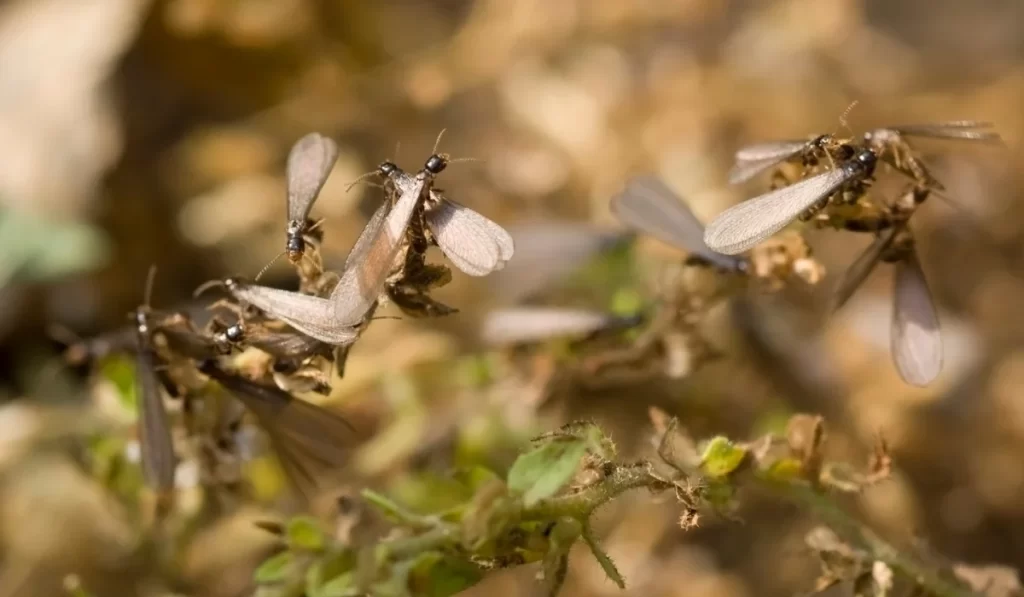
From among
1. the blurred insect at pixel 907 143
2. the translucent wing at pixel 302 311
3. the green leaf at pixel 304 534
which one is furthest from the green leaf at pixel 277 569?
the blurred insect at pixel 907 143

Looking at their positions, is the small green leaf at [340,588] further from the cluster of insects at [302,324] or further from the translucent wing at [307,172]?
the translucent wing at [307,172]

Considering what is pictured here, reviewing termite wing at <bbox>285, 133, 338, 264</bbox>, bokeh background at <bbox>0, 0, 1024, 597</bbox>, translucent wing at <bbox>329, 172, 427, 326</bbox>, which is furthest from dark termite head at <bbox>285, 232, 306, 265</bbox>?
bokeh background at <bbox>0, 0, 1024, 597</bbox>

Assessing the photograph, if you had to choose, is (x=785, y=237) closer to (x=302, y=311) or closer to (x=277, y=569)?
(x=302, y=311)

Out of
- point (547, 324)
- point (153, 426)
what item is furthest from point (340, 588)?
point (547, 324)

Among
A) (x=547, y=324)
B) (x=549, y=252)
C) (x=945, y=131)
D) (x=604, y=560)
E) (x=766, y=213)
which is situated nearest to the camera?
(x=604, y=560)

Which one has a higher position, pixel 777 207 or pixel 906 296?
pixel 777 207

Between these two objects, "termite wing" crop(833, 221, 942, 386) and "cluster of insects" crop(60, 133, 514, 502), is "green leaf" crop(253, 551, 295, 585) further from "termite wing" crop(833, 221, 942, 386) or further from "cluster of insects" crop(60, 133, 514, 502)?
"termite wing" crop(833, 221, 942, 386)
